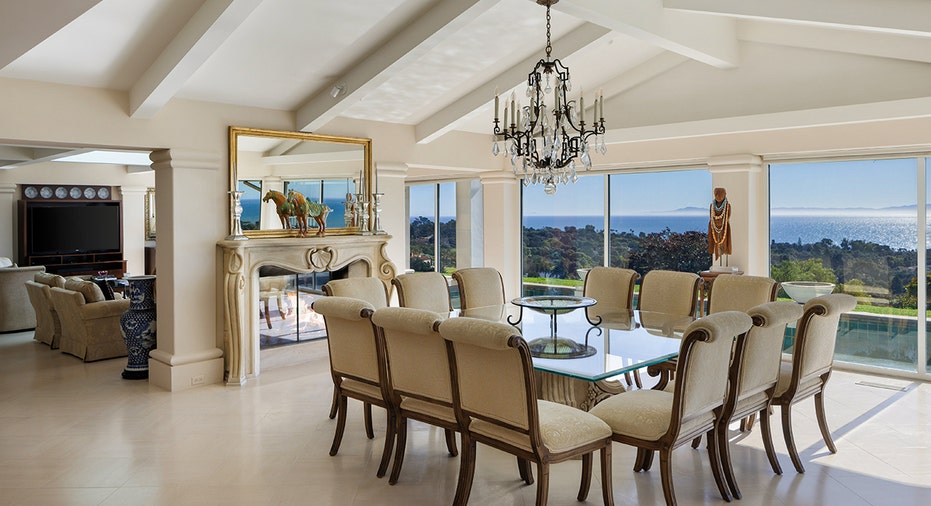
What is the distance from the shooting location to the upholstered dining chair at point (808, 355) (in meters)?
3.36

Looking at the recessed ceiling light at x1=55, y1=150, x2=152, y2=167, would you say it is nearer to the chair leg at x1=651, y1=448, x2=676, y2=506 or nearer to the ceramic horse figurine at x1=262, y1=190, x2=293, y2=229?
the ceramic horse figurine at x1=262, y1=190, x2=293, y2=229

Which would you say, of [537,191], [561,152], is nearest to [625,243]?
[537,191]

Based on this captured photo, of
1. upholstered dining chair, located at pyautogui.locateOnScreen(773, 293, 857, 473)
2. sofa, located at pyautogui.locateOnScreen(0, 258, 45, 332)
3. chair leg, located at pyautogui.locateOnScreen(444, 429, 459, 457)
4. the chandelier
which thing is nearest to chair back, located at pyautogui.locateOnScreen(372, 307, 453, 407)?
chair leg, located at pyautogui.locateOnScreen(444, 429, 459, 457)

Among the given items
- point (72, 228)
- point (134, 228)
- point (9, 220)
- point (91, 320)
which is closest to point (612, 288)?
point (91, 320)

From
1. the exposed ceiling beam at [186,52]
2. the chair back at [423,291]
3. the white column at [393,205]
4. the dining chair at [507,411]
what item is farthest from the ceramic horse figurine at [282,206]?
the dining chair at [507,411]

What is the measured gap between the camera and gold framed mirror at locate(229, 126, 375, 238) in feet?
17.7

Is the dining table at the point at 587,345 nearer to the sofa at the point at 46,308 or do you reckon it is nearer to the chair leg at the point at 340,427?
the chair leg at the point at 340,427

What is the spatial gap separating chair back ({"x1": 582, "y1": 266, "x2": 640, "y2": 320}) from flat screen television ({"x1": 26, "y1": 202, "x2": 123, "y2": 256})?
30.4 ft

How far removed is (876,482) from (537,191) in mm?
5249

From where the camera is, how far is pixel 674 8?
432cm

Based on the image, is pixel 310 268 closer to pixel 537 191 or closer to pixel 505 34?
pixel 505 34

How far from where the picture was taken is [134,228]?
11219 mm

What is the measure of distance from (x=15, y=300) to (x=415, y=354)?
22.5 feet

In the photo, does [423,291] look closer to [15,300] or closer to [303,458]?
[303,458]
